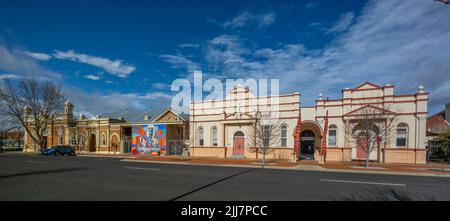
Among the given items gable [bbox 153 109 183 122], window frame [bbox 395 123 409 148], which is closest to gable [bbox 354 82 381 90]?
window frame [bbox 395 123 409 148]

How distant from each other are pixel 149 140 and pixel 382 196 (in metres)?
30.9

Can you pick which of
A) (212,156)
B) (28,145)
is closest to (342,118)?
(212,156)

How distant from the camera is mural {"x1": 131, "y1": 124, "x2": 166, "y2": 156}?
110 ft

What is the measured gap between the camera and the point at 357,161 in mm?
22406

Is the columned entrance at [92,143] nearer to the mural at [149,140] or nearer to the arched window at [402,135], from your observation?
the mural at [149,140]

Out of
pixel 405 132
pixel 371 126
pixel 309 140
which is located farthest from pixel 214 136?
pixel 405 132

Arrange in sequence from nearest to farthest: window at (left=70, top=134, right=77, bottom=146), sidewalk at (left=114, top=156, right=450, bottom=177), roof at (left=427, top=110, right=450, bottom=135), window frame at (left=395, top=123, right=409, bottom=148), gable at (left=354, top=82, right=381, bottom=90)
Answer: sidewalk at (left=114, top=156, right=450, bottom=177), window frame at (left=395, top=123, right=409, bottom=148), gable at (left=354, top=82, right=381, bottom=90), roof at (left=427, top=110, right=450, bottom=135), window at (left=70, top=134, right=77, bottom=146)

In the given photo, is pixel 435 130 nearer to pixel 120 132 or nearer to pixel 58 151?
pixel 120 132

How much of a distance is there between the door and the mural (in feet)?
36.5

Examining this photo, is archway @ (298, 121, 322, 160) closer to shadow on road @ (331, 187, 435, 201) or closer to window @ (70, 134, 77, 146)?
shadow on road @ (331, 187, 435, 201)

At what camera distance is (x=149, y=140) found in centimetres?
3444

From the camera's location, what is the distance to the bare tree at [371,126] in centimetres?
1859
